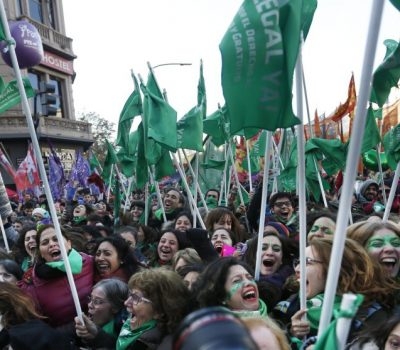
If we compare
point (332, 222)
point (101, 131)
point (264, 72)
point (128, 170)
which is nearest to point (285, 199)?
point (332, 222)

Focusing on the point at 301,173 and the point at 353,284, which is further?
the point at 353,284

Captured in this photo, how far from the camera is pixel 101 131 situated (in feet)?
143

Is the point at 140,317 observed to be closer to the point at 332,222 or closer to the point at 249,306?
the point at 249,306

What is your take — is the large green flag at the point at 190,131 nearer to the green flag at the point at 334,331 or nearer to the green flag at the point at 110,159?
the green flag at the point at 110,159

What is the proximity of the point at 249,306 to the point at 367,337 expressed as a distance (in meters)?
0.64

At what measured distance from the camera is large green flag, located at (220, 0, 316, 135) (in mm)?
2162

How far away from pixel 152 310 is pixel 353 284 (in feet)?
3.65

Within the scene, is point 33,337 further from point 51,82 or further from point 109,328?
point 51,82

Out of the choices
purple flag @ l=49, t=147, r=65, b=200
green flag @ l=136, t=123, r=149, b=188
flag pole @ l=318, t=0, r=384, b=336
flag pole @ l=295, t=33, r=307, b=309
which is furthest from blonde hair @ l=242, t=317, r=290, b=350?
purple flag @ l=49, t=147, r=65, b=200

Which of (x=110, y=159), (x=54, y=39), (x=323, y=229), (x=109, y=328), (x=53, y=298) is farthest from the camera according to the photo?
(x=54, y=39)

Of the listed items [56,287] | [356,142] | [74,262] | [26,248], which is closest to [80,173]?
[26,248]

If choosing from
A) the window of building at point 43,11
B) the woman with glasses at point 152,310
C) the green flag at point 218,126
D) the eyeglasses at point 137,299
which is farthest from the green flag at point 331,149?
the window of building at point 43,11

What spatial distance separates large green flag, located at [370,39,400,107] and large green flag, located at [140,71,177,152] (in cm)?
247

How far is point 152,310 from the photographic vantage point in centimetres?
260
